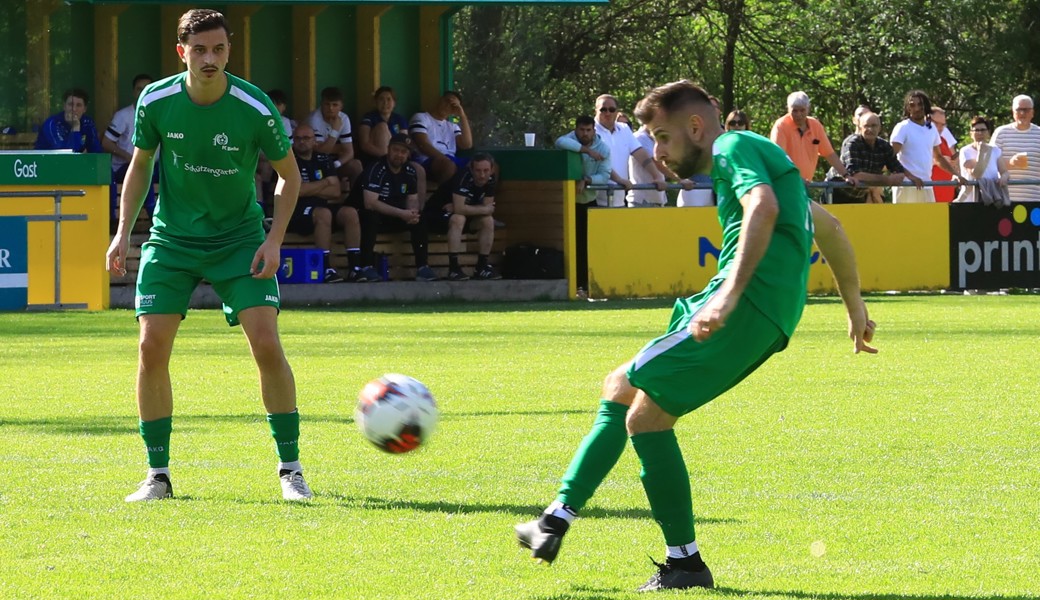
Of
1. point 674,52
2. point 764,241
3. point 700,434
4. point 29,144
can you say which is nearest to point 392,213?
point 29,144

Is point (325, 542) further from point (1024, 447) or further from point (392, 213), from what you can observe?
point (392, 213)

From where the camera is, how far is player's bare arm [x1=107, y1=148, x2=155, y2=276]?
756cm

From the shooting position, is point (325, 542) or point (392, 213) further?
point (392, 213)

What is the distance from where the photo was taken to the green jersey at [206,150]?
24.3ft

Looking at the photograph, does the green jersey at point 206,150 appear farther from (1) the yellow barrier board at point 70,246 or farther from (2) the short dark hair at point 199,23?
(1) the yellow barrier board at point 70,246

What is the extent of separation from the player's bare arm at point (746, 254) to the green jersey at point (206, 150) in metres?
2.83

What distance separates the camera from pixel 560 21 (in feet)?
132

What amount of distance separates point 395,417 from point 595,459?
1.39 metres

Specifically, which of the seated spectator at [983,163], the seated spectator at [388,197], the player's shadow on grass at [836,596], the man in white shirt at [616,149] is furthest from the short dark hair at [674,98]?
the seated spectator at [983,163]

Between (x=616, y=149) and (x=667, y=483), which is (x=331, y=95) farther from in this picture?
(x=667, y=483)

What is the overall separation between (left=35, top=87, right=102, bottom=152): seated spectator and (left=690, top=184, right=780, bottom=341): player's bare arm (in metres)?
15.7

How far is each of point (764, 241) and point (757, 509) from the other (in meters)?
2.11

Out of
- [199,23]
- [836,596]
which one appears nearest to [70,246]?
[199,23]

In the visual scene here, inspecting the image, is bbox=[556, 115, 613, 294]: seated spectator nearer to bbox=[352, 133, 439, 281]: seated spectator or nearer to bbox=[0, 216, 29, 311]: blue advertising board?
bbox=[352, 133, 439, 281]: seated spectator
